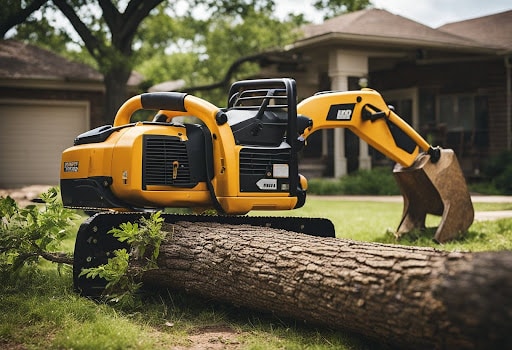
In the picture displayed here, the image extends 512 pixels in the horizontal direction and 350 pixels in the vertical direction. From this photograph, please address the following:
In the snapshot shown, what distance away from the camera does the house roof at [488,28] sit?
72.2 feet

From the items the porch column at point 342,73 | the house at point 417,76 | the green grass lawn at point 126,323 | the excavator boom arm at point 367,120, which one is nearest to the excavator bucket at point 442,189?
the excavator boom arm at point 367,120

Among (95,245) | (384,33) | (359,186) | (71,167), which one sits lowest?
(359,186)

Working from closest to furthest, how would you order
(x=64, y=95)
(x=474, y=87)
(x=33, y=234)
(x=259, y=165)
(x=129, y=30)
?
(x=259, y=165) → (x=33, y=234) → (x=129, y=30) → (x=474, y=87) → (x=64, y=95)

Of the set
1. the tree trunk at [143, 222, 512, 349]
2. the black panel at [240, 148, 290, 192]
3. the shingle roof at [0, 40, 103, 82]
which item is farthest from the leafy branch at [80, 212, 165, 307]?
the shingle roof at [0, 40, 103, 82]

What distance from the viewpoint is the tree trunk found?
3041 millimetres

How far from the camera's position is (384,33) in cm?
1970

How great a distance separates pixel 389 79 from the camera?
901 inches

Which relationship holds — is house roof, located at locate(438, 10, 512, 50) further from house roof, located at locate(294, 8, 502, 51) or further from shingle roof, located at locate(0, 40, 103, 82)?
shingle roof, located at locate(0, 40, 103, 82)

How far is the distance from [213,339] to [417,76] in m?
18.8

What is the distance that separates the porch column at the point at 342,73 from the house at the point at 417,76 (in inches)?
1.1

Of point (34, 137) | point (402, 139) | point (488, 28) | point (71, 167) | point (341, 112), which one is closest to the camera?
point (71, 167)

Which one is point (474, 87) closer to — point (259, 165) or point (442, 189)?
point (442, 189)

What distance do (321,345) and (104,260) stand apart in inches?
79.7

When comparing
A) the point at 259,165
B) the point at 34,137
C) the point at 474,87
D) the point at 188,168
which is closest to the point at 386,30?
the point at 474,87
